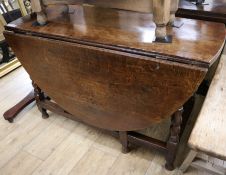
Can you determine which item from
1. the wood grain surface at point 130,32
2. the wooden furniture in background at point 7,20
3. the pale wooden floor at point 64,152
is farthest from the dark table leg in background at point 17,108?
the wood grain surface at point 130,32

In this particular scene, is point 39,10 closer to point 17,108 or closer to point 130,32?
point 130,32

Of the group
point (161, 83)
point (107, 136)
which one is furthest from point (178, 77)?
point (107, 136)

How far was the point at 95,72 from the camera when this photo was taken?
107 cm

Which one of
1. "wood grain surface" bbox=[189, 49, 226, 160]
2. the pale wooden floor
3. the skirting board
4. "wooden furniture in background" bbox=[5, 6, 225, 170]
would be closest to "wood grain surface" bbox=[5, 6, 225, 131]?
"wooden furniture in background" bbox=[5, 6, 225, 170]

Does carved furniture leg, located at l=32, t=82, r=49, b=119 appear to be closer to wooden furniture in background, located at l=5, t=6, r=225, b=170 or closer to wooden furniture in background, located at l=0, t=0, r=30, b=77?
wooden furniture in background, located at l=5, t=6, r=225, b=170

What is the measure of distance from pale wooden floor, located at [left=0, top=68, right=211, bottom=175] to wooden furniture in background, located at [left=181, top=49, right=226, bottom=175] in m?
0.32

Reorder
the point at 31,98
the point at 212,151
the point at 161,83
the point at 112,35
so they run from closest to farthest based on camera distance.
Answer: the point at 212,151 → the point at 161,83 → the point at 112,35 → the point at 31,98

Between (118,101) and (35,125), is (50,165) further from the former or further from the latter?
(118,101)

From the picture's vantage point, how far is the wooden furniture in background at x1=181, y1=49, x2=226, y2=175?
0.84m

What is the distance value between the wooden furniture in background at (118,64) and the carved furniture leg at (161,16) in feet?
0.12

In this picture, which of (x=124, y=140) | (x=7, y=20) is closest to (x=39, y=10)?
(x=124, y=140)

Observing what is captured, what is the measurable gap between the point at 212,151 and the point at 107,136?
0.79m

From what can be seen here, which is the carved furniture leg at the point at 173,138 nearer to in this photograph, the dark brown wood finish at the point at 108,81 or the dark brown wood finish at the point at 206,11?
the dark brown wood finish at the point at 108,81

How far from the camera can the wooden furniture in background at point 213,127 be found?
84 centimetres
